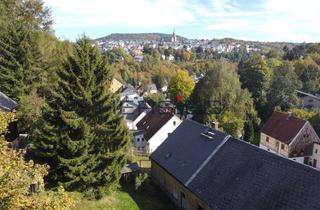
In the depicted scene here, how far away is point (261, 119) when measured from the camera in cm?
6353

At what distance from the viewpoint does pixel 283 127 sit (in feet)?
143

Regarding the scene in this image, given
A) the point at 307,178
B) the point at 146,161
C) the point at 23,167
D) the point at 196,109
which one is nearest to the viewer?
the point at 23,167

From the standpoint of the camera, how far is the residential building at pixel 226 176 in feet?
53.1

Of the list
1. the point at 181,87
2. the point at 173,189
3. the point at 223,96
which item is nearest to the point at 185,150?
the point at 173,189

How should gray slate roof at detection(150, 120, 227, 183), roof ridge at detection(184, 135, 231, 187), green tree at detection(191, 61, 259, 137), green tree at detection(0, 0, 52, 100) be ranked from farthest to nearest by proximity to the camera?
green tree at detection(191, 61, 259, 137), green tree at detection(0, 0, 52, 100), gray slate roof at detection(150, 120, 227, 183), roof ridge at detection(184, 135, 231, 187)

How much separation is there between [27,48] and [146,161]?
18362 mm

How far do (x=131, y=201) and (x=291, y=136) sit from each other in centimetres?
2657

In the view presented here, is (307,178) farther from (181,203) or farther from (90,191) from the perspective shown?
(90,191)

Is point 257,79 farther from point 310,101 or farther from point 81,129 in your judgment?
point 81,129

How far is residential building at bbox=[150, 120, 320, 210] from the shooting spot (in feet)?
53.1

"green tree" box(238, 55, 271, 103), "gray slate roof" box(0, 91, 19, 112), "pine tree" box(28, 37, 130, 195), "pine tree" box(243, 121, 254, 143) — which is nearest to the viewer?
"pine tree" box(28, 37, 130, 195)

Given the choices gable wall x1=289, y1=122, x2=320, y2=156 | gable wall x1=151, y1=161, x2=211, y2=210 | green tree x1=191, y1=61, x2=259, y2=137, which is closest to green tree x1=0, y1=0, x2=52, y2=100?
gable wall x1=151, y1=161, x2=211, y2=210

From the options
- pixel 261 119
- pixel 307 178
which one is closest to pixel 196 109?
pixel 261 119

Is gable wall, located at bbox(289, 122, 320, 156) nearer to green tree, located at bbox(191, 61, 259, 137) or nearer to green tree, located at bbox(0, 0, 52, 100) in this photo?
green tree, located at bbox(191, 61, 259, 137)
